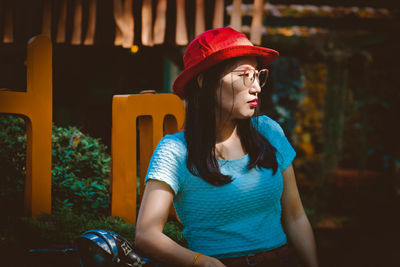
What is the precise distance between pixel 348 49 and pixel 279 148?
17.8 feet

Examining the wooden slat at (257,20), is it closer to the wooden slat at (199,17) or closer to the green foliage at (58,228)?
the wooden slat at (199,17)

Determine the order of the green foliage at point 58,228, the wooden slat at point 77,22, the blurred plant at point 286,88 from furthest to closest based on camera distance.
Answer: the blurred plant at point 286,88, the wooden slat at point 77,22, the green foliage at point 58,228

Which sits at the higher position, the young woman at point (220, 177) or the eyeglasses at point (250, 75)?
the eyeglasses at point (250, 75)

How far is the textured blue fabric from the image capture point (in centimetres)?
191

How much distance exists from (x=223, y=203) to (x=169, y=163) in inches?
11.9

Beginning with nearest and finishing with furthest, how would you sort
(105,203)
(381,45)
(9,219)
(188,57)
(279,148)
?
(188,57) → (279,148) → (9,219) → (105,203) → (381,45)

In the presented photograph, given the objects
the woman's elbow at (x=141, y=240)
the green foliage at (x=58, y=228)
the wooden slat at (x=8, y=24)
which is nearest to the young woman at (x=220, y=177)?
the woman's elbow at (x=141, y=240)

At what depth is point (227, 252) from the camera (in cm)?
193

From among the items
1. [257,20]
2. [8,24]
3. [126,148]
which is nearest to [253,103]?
[126,148]

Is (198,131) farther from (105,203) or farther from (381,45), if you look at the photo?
(381,45)

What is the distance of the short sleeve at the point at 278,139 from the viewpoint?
7.02ft

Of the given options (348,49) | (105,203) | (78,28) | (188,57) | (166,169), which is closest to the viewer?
(166,169)

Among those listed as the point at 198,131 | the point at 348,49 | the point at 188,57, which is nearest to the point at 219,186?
the point at 198,131

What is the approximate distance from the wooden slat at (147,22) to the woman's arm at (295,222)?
2726 millimetres
